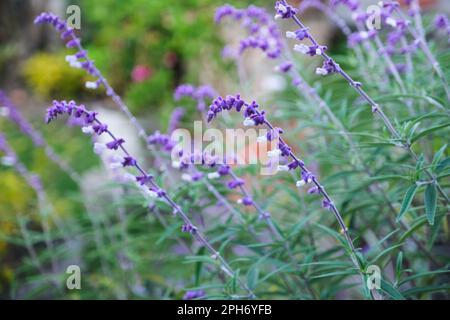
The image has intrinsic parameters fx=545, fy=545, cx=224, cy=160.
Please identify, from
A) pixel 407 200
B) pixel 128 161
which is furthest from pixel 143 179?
pixel 407 200

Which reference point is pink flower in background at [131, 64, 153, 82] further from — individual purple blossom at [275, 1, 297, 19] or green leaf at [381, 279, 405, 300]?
green leaf at [381, 279, 405, 300]

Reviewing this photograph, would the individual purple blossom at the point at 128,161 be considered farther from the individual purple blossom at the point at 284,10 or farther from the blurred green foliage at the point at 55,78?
the blurred green foliage at the point at 55,78

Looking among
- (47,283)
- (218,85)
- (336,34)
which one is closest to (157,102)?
(218,85)

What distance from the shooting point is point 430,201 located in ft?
5.62

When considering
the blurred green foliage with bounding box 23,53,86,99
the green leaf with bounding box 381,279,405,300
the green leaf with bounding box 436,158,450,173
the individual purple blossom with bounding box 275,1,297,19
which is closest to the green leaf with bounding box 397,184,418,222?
the green leaf with bounding box 436,158,450,173

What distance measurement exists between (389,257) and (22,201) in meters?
3.16

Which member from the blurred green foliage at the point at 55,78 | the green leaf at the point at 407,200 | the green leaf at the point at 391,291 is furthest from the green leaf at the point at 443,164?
the blurred green foliage at the point at 55,78

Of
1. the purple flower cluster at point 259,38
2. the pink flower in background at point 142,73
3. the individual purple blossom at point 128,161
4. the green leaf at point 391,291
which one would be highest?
the pink flower in background at point 142,73

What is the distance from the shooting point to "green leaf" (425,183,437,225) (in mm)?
1628

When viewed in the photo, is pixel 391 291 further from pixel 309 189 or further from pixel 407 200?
pixel 309 189

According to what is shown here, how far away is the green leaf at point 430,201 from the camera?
1.63 metres

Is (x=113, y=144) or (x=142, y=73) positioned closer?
(x=113, y=144)

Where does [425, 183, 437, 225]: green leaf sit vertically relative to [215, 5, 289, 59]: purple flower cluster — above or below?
below
